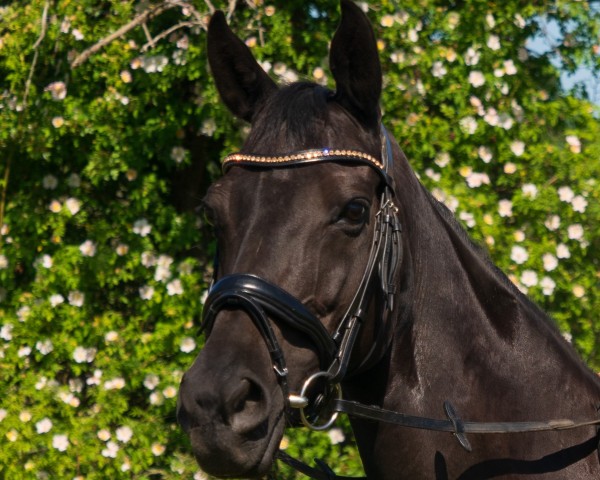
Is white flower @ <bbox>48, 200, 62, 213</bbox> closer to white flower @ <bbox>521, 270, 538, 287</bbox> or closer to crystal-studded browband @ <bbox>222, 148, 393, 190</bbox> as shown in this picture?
white flower @ <bbox>521, 270, 538, 287</bbox>

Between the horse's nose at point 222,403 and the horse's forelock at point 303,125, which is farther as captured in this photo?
the horse's forelock at point 303,125

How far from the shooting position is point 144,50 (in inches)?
160

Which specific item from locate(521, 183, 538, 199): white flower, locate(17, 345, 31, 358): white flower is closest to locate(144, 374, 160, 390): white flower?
locate(17, 345, 31, 358): white flower

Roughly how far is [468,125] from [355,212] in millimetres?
2231

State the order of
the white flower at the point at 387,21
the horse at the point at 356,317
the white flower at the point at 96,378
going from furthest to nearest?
the white flower at the point at 96,378 → the white flower at the point at 387,21 → the horse at the point at 356,317

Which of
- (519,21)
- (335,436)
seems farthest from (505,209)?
(335,436)

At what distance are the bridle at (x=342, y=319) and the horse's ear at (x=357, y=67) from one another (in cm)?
10

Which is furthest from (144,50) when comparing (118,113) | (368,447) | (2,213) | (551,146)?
(368,447)

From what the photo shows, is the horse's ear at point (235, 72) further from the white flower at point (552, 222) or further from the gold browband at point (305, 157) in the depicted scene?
the white flower at point (552, 222)

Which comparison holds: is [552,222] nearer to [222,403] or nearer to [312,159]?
[312,159]

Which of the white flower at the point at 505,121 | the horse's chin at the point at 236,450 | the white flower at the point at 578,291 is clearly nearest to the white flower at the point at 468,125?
the white flower at the point at 505,121

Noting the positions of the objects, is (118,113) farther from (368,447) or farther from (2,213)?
(368,447)

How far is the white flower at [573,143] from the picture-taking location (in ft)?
13.5

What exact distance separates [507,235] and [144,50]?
1831mm
